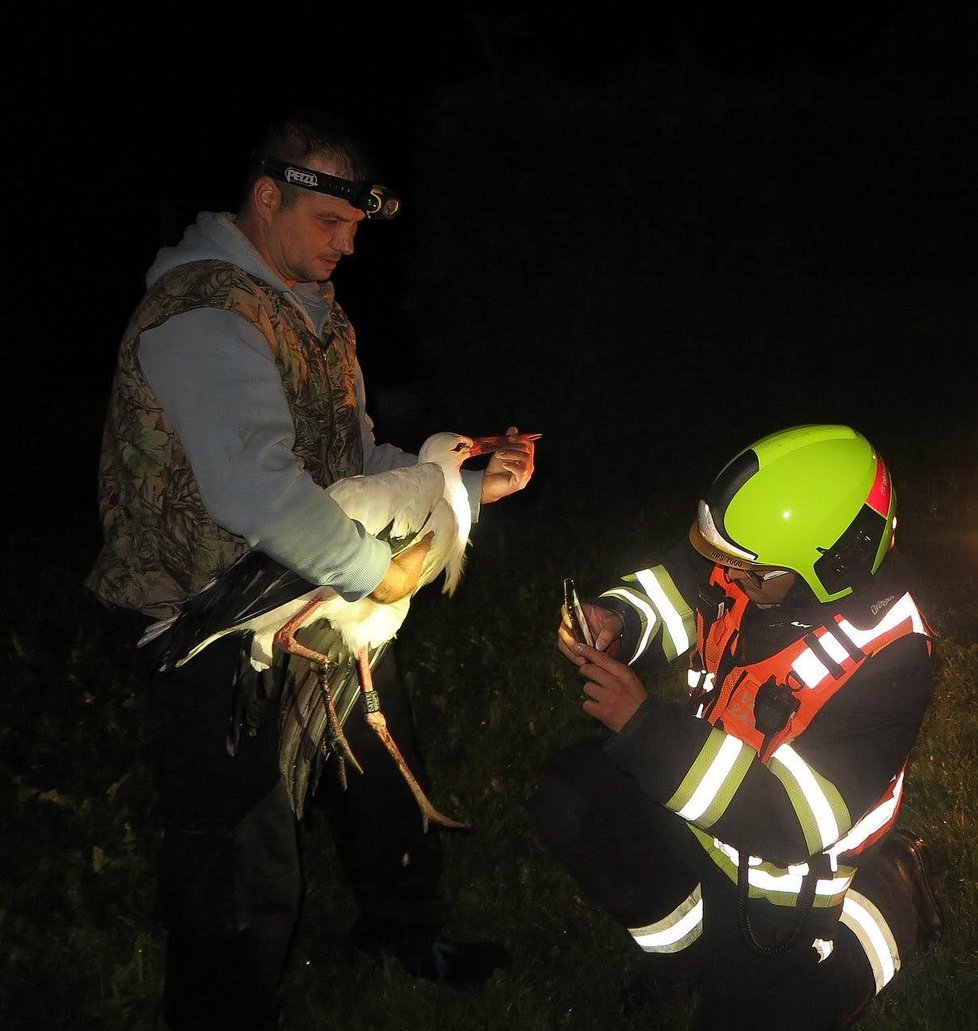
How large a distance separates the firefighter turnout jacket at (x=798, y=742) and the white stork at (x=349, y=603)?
69 cm

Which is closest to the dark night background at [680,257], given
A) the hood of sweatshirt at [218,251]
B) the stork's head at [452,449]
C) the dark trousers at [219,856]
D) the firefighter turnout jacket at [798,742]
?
the stork's head at [452,449]

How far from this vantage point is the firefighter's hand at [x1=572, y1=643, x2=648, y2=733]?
2.73 metres

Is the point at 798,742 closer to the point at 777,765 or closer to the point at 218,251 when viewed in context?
the point at 777,765

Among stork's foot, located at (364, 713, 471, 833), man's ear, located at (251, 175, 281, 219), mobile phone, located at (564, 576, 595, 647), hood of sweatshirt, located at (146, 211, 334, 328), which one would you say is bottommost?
stork's foot, located at (364, 713, 471, 833)

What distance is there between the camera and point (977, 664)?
223 inches

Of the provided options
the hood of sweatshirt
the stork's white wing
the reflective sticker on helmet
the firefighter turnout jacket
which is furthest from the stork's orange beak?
the reflective sticker on helmet

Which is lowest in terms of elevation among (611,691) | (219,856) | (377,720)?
(219,856)

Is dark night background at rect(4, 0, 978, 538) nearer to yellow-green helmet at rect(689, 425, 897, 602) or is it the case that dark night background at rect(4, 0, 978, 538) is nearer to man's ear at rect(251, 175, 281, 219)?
yellow-green helmet at rect(689, 425, 897, 602)

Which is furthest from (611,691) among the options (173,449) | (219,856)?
(173,449)

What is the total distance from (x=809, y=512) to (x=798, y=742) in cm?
62

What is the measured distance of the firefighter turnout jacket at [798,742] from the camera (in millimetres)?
2662

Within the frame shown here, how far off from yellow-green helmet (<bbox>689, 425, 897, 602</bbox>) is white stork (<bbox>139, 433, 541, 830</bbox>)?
2.29 feet

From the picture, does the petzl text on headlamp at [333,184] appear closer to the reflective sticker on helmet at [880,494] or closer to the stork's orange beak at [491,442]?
the stork's orange beak at [491,442]

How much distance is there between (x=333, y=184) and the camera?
8.54 ft
